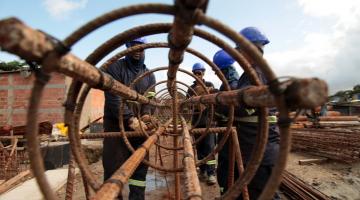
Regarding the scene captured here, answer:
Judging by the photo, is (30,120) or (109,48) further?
(109,48)

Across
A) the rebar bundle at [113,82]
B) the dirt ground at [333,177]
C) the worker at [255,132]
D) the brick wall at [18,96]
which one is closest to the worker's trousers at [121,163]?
the worker at [255,132]

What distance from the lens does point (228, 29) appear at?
96cm

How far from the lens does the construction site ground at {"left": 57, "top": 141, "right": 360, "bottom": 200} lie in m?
4.86

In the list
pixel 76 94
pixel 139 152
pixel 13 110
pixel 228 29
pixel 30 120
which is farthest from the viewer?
pixel 13 110

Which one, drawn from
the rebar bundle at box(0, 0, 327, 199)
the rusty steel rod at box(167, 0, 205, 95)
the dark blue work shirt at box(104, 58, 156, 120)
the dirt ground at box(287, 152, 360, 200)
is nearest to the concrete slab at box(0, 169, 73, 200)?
the dark blue work shirt at box(104, 58, 156, 120)

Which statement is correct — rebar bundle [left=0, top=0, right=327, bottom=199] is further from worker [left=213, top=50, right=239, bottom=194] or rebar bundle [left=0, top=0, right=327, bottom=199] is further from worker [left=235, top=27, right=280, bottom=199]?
worker [left=213, top=50, right=239, bottom=194]

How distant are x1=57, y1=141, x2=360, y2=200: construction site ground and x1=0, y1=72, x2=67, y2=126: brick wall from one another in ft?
19.6

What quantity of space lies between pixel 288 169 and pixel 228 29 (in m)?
5.66

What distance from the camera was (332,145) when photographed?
7.18 metres

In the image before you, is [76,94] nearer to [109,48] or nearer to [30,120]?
[109,48]

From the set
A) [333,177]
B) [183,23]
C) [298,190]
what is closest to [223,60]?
[298,190]

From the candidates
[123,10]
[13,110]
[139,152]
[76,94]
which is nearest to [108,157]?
[139,152]

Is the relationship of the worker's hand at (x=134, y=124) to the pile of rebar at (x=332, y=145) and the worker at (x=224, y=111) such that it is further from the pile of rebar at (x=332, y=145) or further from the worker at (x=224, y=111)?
the pile of rebar at (x=332, y=145)

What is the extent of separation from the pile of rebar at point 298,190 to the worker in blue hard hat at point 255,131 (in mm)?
1434
